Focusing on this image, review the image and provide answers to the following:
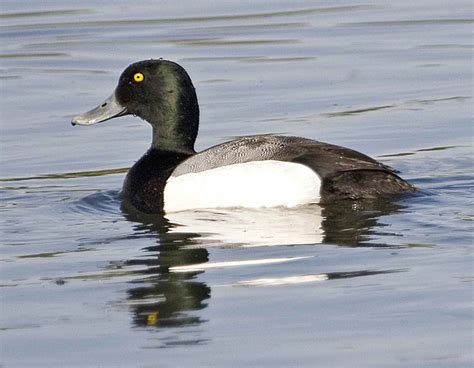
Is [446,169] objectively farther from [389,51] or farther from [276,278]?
[389,51]

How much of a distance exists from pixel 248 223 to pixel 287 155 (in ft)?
2.35

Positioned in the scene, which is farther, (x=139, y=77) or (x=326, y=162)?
(x=139, y=77)

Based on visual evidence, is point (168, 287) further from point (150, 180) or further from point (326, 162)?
point (150, 180)

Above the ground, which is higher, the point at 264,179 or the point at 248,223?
the point at 264,179

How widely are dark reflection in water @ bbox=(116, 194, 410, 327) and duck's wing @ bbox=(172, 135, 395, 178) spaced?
0.26 metres

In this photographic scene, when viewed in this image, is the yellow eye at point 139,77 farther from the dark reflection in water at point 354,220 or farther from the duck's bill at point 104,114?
the dark reflection in water at point 354,220

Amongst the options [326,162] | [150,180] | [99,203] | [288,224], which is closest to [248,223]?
[288,224]

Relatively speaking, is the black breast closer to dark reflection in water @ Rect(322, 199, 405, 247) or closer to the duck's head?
the duck's head

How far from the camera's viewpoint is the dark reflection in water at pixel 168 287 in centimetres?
669

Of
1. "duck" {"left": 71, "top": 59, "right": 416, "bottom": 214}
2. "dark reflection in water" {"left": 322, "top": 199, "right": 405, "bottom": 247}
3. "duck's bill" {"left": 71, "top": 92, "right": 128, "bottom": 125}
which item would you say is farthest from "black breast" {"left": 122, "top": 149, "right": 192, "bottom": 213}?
"dark reflection in water" {"left": 322, "top": 199, "right": 405, "bottom": 247}

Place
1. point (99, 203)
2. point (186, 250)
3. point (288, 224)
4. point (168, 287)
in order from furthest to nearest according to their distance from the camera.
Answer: point (99, 203) → point (288, 224) → point (186, 250) → point (168, 287)

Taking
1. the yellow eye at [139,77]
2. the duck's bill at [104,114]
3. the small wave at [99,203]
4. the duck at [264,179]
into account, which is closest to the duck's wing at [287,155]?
the duck at [264,179]

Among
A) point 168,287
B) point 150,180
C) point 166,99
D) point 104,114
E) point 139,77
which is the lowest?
point 168,287

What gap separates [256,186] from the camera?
9.23 meters
